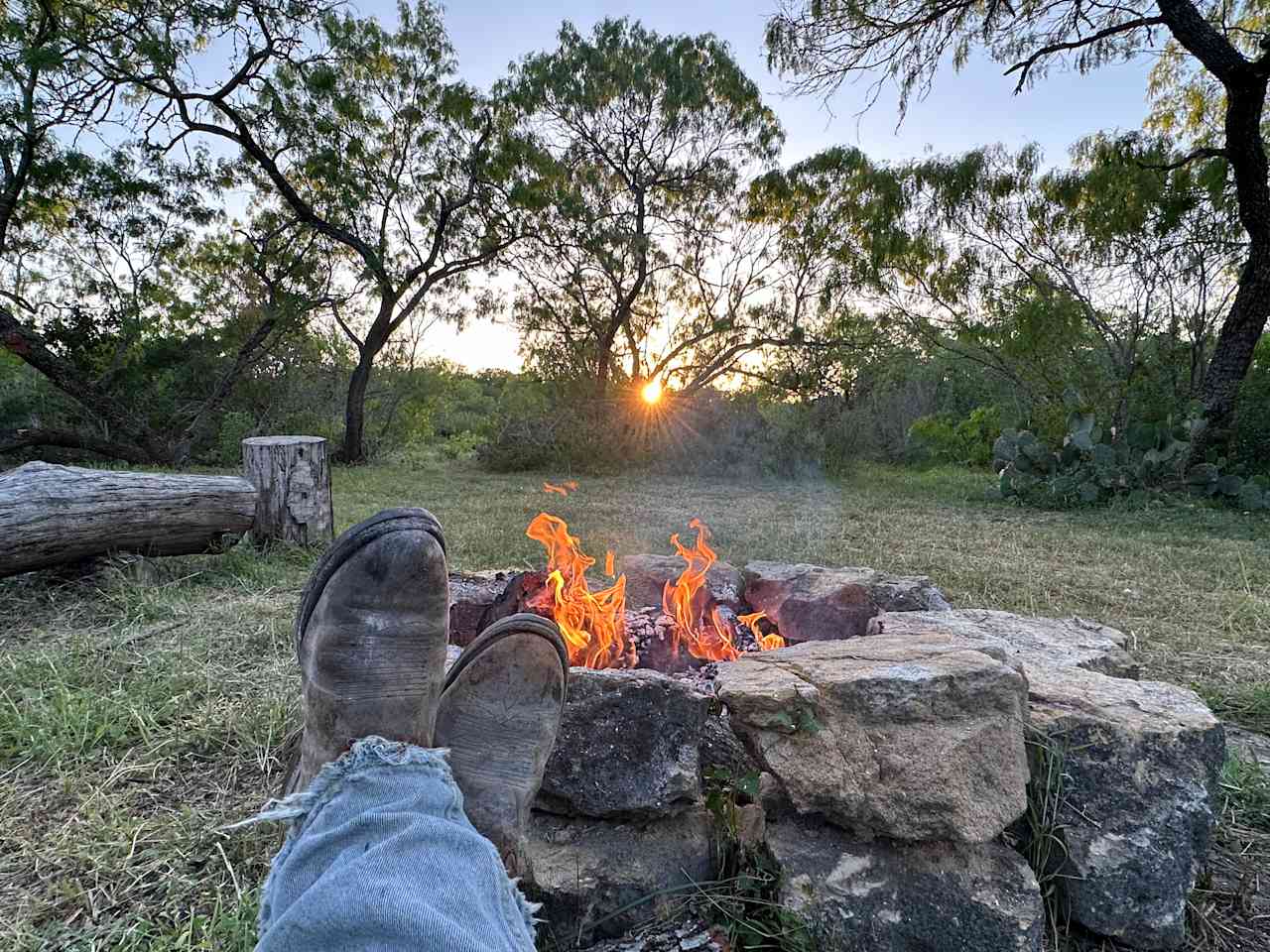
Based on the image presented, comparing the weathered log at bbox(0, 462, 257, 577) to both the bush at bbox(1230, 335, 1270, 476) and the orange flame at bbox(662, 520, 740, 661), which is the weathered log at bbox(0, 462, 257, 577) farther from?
the bush at bbox(1230, 335, 1270, 476)

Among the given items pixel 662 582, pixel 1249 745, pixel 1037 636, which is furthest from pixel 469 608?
pixel 1249 745

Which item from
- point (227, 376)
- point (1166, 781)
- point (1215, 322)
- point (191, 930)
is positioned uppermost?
point (1215, 322)

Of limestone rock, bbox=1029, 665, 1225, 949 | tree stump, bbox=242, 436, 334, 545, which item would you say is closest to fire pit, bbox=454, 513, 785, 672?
limestone rock, bbox=1029, 665, 1225, 949

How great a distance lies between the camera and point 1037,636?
178cm

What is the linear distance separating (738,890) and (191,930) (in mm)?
927

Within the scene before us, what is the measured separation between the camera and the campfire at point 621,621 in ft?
5.95

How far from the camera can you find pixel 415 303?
38.3ft

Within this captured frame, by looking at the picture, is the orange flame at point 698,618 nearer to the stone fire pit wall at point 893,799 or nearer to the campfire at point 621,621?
the campfire at point 621,621

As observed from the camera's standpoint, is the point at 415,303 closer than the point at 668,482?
No

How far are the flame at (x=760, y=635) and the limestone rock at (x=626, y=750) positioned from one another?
0.75 meters

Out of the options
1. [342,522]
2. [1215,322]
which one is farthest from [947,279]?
[342,522]

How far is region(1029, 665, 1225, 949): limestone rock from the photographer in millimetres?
1119

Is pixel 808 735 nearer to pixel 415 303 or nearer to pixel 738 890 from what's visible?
pixel 738 890

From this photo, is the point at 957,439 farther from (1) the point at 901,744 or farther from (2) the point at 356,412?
(1) the point at 901,744
